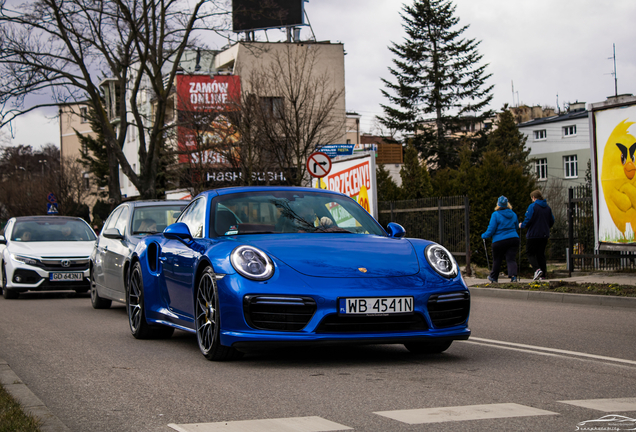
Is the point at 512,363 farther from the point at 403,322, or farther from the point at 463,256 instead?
the point at 463,256

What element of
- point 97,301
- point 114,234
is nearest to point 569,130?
point 97,301

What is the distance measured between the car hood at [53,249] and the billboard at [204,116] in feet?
46.3

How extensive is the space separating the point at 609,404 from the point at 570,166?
7466cm

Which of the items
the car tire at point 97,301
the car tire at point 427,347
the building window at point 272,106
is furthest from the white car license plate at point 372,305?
the building window at point 272,106

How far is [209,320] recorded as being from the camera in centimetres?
668

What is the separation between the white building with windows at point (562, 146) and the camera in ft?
244

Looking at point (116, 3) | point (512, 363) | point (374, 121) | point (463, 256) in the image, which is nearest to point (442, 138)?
point (374, 121)

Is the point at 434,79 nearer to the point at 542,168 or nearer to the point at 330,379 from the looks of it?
the point at 542,168

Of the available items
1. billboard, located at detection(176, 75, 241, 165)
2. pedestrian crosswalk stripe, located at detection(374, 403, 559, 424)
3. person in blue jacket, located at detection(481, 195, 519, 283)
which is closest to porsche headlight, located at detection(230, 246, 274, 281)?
pedestrian crosswalk stripe, located at detection(374, 403, 559, 424)

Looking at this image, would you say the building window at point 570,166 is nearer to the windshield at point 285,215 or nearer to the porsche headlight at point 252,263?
the windshield at point 285,215

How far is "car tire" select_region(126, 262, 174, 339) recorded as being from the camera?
8523 mm

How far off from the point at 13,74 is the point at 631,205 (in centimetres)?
2193

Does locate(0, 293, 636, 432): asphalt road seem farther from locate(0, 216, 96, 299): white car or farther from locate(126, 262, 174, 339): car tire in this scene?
locate(0, 216, 96, 299): white car

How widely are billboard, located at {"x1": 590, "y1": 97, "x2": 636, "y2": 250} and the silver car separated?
911 centimetres
